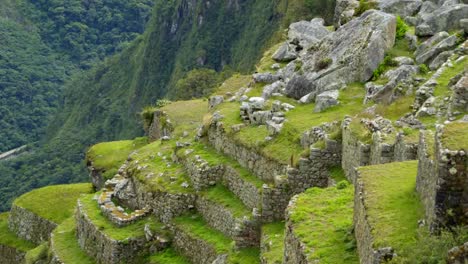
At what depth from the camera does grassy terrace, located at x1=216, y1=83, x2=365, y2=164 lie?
21344 mm

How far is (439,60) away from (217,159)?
5.92 metres

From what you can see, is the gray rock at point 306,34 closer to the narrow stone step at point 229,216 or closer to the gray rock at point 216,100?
the gray rock at point 216,100

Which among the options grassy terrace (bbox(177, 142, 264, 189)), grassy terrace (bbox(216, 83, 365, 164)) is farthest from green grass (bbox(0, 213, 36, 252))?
grassy terrace (bbox(216, 83, 365, 164))

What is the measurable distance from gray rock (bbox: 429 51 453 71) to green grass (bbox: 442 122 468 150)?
11.4 m

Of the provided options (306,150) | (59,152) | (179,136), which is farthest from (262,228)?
(59,152)

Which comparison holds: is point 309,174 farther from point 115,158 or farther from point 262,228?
point 115,158

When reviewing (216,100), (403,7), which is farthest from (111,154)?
(403,7)

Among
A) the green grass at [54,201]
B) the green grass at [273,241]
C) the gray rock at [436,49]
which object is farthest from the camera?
the green grass at [54,201]

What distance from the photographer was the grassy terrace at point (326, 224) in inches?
471

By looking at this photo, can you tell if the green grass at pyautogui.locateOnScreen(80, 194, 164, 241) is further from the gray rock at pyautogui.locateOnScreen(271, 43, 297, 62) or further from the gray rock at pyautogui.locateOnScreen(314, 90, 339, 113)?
the gray rock at pyautogui.locateOnScreen(271, 43, 297, 62)

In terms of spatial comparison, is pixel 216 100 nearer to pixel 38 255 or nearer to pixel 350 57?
pixel 350 57

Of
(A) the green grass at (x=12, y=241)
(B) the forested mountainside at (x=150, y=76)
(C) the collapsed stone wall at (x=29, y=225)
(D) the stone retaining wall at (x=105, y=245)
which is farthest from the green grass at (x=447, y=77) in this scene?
(B) the forested mountainside at (x=150, y=76)

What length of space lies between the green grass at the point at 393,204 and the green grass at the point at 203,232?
7.63 meters

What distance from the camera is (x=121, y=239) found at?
941 inches
